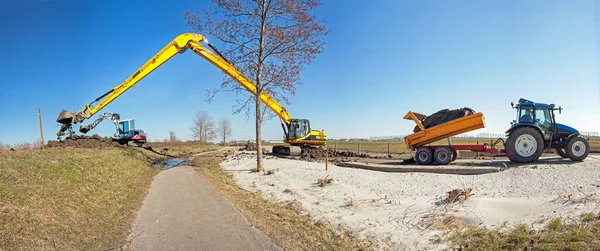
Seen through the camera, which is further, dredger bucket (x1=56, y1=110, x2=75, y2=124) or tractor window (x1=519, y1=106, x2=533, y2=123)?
dredger bucket (x1=56, y1=110, x2=75, y2=124)

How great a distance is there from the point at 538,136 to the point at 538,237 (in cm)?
978

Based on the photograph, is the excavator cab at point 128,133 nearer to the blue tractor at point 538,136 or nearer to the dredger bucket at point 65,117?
the dredger bucket at point 65,117

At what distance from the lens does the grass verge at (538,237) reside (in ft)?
14.9

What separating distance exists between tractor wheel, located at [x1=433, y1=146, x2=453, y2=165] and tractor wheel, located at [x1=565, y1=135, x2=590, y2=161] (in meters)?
4.27

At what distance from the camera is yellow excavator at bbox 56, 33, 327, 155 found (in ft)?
72.2

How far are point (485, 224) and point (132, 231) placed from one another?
279 inches

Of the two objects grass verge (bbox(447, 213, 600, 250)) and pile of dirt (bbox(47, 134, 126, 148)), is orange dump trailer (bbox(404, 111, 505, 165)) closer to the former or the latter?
grass verge (bbox(447, 213, 600, 250))

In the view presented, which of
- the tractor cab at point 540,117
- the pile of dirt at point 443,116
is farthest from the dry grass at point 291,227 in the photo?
the tractor cab at point 540,117

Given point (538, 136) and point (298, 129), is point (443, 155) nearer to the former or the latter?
point (538, 136)

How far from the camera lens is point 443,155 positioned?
15375 millimetres

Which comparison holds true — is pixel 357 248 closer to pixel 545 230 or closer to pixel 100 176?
pixel 545 230

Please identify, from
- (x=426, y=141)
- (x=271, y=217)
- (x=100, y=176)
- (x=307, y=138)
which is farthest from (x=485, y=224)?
(x=307, y=138)

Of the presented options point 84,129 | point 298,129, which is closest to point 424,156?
point 298,129

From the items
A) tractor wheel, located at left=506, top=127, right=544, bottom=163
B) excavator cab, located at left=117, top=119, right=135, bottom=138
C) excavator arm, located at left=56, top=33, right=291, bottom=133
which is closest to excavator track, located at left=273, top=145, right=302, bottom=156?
excavator arm, located at left=56, top=33, right=291, bottom=133
